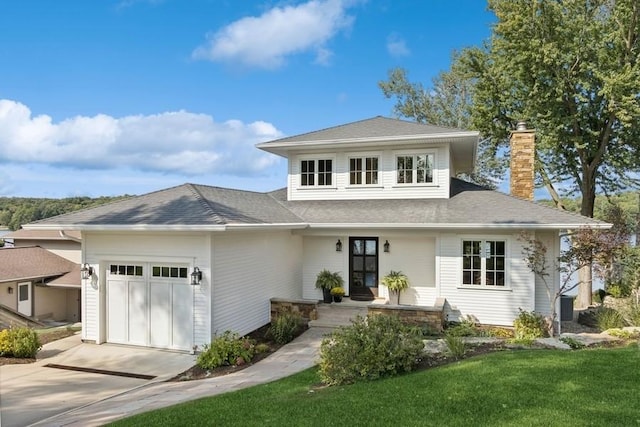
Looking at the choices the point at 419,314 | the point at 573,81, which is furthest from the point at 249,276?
the point at 573,81

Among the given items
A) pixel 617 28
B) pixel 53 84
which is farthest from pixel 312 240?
pixel 617 28

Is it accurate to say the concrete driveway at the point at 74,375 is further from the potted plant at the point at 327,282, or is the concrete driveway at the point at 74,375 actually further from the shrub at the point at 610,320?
the shrub at the point at 610,320

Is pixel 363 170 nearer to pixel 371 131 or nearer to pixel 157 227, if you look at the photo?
pixel 371 131

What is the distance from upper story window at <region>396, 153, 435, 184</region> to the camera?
14.1m

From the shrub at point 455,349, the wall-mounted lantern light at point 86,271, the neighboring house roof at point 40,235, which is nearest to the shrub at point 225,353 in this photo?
the wall-mounted lantern light at point 86,271

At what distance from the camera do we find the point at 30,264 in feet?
66.9

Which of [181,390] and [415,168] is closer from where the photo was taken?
→ [181,390]

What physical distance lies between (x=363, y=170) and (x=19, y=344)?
10758 mm

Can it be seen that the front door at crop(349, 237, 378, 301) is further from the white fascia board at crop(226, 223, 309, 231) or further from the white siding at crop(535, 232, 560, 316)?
the white siding at crop(535, 232, 560, 316)

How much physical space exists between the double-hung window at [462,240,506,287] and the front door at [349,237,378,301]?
9.65ft

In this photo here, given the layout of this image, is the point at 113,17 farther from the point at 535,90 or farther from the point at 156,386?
the point at 535,90

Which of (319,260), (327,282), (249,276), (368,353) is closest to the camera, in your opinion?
(368,353)

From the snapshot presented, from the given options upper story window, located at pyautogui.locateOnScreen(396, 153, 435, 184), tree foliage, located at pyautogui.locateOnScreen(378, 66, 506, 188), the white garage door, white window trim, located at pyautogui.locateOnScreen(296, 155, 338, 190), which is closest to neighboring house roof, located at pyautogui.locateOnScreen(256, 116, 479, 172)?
white window trim, located at pyautogui.locateOnScreen(296, 155, 338, 190)

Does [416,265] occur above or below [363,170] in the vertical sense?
below
